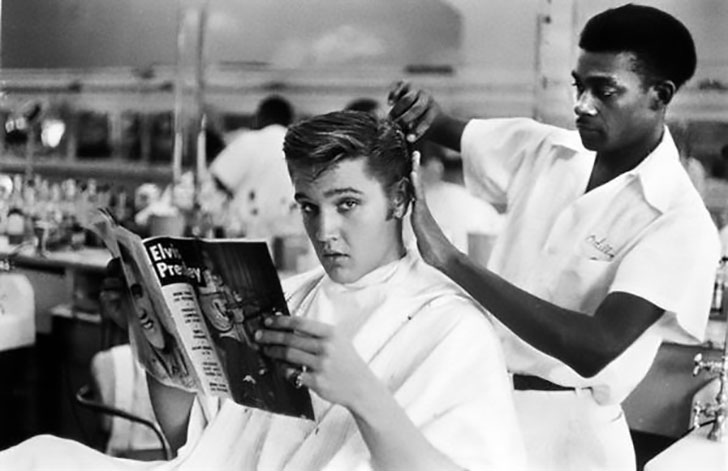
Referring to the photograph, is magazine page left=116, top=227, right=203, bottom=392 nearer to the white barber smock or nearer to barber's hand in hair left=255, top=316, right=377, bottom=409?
barber's hand in hair left=255, top=316, right=377, bottom=409

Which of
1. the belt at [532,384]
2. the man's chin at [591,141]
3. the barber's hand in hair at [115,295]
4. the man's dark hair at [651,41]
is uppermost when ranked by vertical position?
the man's dark hair at [651,41]

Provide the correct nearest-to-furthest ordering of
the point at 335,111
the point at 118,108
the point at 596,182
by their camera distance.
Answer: the point at 596,182 → the point at 335,111 → the point at 118,108

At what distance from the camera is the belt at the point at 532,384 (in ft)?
5.14

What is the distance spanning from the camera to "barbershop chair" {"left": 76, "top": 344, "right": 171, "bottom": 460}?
84.5 inches

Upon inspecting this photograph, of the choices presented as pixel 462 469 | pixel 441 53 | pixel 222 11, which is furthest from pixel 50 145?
pixel 462 469

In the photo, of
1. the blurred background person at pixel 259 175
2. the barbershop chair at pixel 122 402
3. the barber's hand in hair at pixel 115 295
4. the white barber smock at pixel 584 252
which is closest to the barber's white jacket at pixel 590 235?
the white barber smock at pixel 584 252

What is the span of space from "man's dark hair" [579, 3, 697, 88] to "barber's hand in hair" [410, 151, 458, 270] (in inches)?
15.7

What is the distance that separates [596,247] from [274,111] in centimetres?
80

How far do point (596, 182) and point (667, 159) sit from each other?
0.43 ft

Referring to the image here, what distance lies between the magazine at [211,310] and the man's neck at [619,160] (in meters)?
0.62

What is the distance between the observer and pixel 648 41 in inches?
57.3

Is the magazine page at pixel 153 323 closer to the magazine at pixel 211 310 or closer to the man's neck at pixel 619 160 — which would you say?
the magazine at pixel 211 310

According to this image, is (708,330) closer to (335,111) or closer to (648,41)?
(648,41)

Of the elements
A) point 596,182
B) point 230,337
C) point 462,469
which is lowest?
point 462,469
